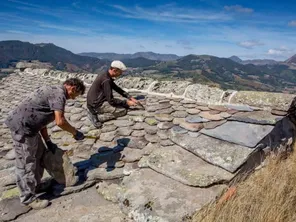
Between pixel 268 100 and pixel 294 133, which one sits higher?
pixel 268 100

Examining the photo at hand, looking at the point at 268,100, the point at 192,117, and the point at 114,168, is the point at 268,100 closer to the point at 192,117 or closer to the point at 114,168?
the point at 192,117

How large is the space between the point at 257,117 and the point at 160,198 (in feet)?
10.3

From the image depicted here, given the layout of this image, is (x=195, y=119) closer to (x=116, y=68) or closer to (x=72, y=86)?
(x=116, y=68)

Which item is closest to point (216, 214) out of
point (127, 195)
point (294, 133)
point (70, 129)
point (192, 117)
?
point (127, 195)

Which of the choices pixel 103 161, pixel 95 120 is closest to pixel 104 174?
pixel 103 161

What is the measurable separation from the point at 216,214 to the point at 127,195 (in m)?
1.13

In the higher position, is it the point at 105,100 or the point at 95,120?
the point at 105,100

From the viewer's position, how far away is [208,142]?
4277 mm

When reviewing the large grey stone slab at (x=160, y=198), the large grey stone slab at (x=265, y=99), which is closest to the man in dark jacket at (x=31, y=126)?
the large grey stone slab at (x=160, y=198)

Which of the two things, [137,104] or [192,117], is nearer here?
[192,117]

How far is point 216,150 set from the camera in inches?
158

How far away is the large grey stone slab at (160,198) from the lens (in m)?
2.79

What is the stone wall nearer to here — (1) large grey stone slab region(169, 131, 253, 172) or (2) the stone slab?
(1) large grey stone slab region(169, 131, 253, 172)

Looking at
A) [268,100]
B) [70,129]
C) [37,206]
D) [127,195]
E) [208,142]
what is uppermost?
[268,100]
